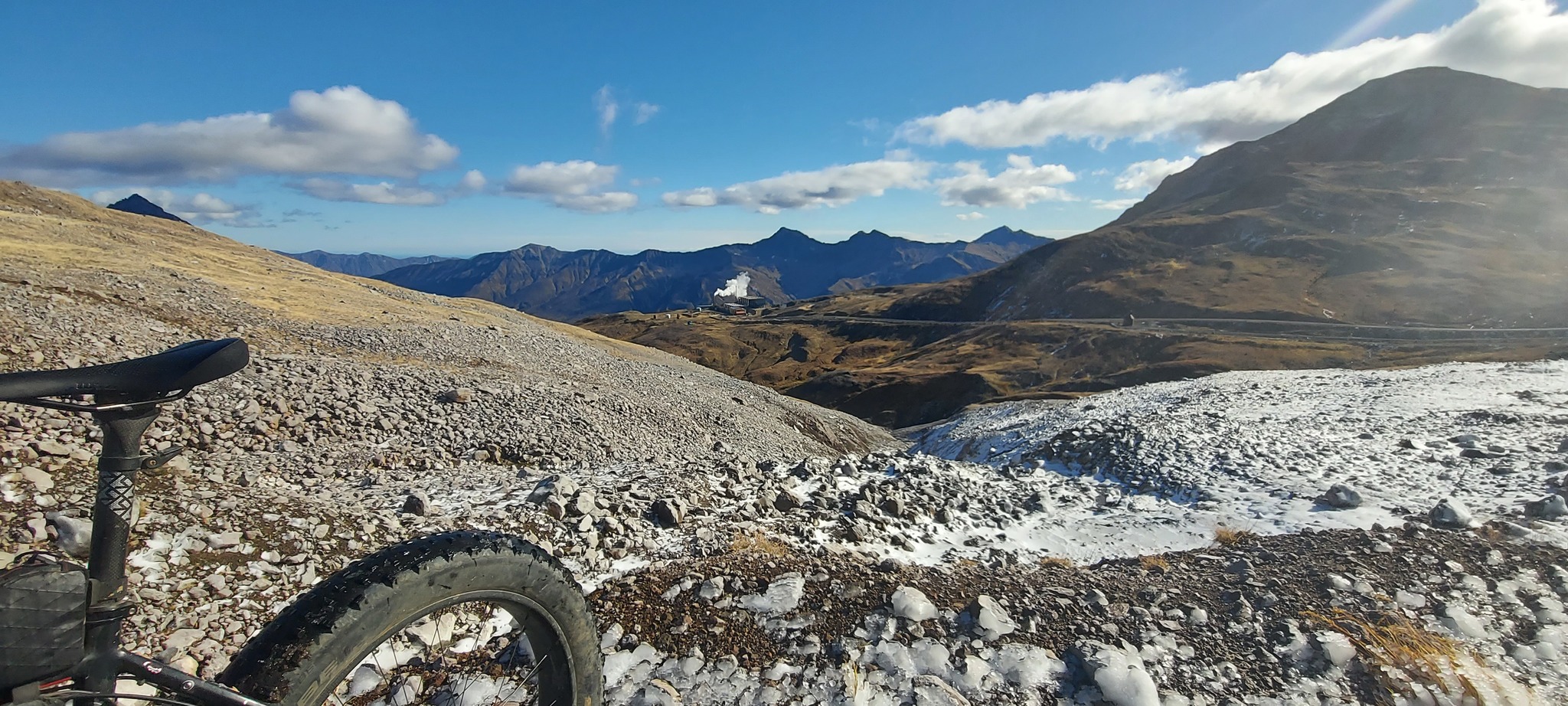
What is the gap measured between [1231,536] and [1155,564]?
225 centimetres

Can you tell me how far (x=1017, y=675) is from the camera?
18.6 ft

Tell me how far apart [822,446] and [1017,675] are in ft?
71.5

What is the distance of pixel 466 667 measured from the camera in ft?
17.0

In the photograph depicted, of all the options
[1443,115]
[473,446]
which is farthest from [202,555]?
[1443,115]

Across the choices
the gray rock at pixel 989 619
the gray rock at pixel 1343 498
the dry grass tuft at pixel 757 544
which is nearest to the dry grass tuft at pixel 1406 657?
the gray rock at pixel 989 619

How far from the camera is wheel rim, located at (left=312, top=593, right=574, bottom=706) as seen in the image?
410 centimetres

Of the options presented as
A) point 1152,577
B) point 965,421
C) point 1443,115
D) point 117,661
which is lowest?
point 965,421

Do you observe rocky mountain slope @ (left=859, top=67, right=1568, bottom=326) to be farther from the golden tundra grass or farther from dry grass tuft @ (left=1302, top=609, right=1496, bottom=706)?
dry grass tuft @ (left=1302, top=609, right=1496, bottom=706)

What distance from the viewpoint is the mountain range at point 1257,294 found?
76312 mm

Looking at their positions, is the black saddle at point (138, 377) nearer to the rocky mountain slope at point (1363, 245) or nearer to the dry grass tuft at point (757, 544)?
the dry grass tuft at point (757, 544)

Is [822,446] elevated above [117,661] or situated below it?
below

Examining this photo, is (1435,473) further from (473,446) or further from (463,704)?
(473,446)

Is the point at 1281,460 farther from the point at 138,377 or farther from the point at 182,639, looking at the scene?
the point at 182,639

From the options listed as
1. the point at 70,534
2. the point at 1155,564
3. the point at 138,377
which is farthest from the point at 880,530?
the point at 70,534
